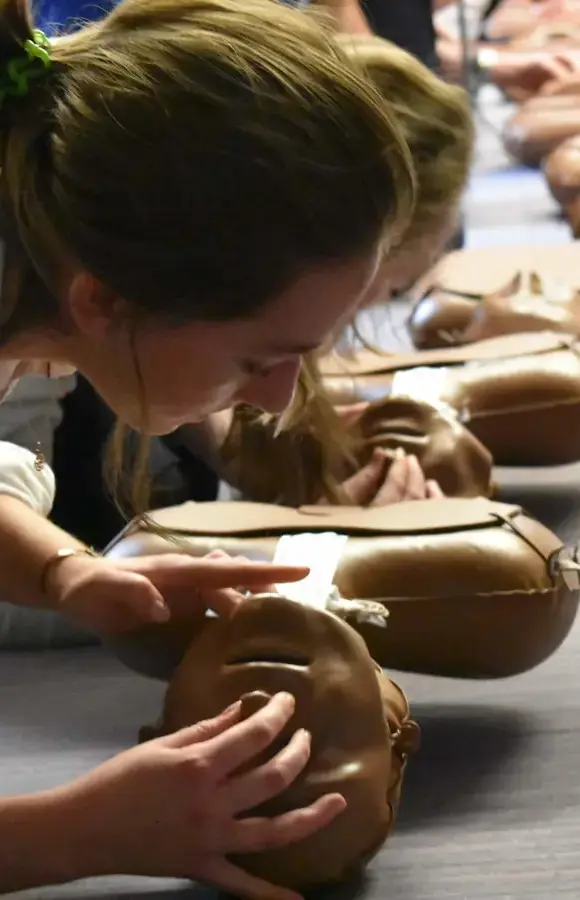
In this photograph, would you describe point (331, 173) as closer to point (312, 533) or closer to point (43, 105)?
point (43, 105)

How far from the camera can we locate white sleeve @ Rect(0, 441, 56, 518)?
0.79m

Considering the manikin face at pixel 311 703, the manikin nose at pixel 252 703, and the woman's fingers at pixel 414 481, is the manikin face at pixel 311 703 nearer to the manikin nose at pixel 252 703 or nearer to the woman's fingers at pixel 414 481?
the manikin nose at pixel 252 703


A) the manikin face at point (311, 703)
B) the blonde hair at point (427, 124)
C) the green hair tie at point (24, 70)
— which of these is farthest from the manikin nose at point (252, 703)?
the blonde hair at point (427, 124)

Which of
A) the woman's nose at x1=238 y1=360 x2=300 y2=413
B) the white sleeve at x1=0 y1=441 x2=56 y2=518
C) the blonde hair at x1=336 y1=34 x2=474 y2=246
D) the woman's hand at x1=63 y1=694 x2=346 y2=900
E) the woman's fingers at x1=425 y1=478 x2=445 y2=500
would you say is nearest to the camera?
the woman's hand at x1=63 y1=694 x2=346 y2=900

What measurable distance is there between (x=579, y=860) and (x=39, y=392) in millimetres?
497

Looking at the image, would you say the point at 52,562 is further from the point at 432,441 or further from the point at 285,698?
the point at 432,441

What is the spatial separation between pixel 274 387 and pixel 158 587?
0.12 meters

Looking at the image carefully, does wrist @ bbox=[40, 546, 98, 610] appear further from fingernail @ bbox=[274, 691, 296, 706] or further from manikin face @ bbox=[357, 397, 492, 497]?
manikin face @ bbox=[357, 397, 492, 497]

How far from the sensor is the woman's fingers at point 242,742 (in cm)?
55

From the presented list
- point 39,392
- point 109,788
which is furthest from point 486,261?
point 109,788

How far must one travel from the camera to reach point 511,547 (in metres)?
0.75

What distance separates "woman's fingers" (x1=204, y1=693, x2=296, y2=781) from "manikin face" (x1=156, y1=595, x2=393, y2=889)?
15 millimetres

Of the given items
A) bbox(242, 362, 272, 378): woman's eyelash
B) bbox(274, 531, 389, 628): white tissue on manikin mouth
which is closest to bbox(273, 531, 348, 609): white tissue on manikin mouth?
bbox(274, 531, 389, 628): white tissue on manikin mouth

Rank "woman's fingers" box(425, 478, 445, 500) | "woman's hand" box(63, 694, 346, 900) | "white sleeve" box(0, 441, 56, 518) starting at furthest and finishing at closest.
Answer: "woman's fingers" box(425, 478, 445, 500), "white sleeve" box(0, 441, 56, 518), "woman's hand" box(63, 694, 346, 900)
